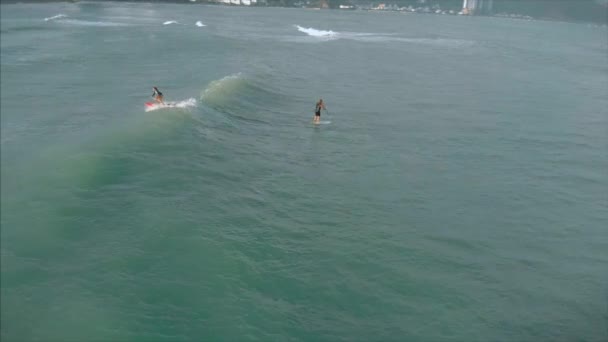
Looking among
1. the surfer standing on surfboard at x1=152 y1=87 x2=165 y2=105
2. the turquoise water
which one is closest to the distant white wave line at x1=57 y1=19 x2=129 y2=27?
the turquoise water

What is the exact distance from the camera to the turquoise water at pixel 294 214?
1528 cm

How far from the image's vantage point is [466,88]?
52656 mm

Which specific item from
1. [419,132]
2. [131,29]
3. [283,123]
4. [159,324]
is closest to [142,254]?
[159,324]

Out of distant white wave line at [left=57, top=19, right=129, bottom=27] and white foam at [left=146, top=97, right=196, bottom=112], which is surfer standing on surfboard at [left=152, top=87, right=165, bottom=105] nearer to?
white foam at [left=146, top=97, right=196, bottom=112]

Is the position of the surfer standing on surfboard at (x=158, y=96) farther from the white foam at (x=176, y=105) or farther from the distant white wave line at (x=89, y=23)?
the distant white wave line at (x=89, y=23)

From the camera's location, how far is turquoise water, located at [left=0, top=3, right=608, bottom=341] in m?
15.3

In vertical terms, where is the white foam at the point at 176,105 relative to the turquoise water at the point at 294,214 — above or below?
above

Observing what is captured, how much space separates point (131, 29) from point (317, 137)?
77534 millimetres

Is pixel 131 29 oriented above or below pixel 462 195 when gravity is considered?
above

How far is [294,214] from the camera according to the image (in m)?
21.5

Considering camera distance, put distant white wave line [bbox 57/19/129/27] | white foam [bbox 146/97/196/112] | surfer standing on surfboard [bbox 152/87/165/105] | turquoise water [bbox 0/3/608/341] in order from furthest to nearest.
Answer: distant white wave line [bbox 57/19/129/27] < white foam [bbox 146/97/196/112] < surfer standing on surfboard [bbox 152/87/165/105] < turquoise water [bbox 0/3/608/341]

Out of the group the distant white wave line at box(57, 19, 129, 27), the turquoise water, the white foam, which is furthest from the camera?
the distant white wave line at box(57, 19, 129, 27)

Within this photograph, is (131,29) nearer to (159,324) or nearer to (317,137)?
(317,137)

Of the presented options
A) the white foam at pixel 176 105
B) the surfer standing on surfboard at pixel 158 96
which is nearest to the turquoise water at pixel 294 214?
the white foam at pixel 176 105
